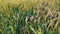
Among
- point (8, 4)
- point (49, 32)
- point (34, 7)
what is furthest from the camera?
point (8, 4)

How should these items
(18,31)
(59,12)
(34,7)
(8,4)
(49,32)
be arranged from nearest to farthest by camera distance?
1. (49,32)
2. (18,31)
3. (59,12)
4. (34,7)
5. (8,4)

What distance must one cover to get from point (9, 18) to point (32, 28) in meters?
0.40

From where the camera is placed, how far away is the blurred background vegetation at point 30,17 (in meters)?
1.58

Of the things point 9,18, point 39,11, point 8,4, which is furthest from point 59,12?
point 8,4

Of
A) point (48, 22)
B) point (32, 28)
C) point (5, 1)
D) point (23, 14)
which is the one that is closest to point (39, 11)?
point (23, 14)

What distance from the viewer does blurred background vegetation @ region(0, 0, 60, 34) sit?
1582 millimetres

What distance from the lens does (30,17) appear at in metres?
1.82

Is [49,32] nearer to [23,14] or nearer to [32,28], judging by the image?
[32,28]

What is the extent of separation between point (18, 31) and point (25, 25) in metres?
0.09

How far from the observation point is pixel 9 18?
1.86 meters

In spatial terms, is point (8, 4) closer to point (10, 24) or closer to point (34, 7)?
point (34, 7)

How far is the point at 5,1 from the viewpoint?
7.98 ft

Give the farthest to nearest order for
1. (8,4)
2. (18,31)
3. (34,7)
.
A: 1. (8,4)
2. (34,7)
3. (18,31)

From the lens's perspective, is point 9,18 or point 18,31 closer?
point 18,31
